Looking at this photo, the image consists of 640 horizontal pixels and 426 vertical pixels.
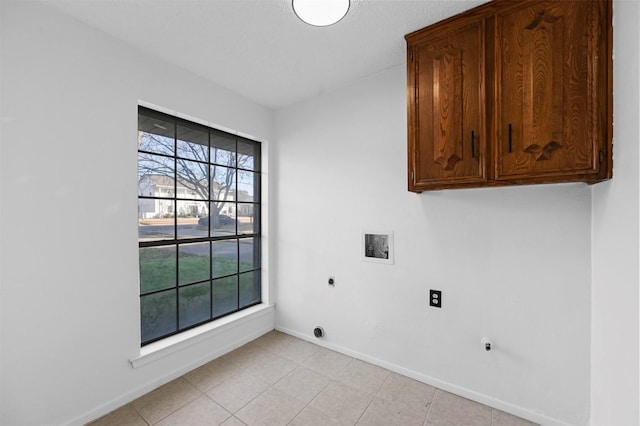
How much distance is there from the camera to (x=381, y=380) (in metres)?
2.10

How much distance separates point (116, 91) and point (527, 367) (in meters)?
3.37

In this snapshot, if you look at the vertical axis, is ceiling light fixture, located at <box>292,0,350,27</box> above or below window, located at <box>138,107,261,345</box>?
above

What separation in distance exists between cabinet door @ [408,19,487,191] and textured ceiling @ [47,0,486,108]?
17 centimetres

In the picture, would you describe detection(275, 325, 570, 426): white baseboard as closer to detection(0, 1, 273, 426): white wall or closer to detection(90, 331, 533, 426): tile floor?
detection(90, 331, 533, 426): tile floor

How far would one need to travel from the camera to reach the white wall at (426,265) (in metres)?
1.62

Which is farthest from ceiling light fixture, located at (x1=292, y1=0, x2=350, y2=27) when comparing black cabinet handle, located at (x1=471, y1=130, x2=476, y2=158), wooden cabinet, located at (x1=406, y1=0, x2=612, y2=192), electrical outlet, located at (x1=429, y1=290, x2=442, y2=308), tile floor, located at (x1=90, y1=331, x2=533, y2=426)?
tile floor, located at (x1=90, y1=331, x2=533, y2=426)

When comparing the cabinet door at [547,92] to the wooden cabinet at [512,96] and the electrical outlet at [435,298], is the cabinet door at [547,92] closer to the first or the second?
the wooden cabinet at [512,96]

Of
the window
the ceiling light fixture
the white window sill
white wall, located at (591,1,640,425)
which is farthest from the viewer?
the window

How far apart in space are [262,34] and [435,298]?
7.56ft

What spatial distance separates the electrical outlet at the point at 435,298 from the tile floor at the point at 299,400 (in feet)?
2.10

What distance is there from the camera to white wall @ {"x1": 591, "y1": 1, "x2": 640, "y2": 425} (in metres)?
1.01

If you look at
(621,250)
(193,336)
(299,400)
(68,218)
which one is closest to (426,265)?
(621,250)

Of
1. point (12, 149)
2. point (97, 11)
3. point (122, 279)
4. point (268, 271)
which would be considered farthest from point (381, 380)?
point (97, 11)

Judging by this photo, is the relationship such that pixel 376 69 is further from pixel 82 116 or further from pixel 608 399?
pixel 608 399
